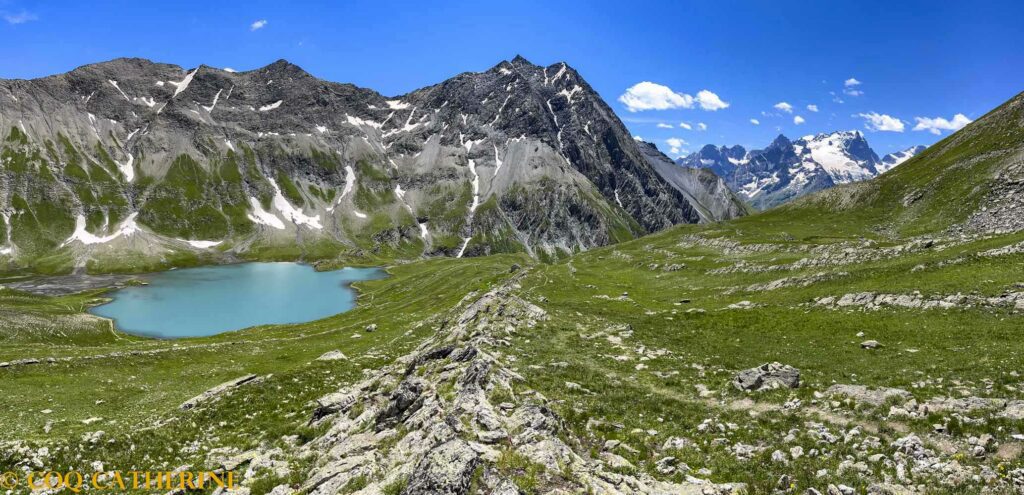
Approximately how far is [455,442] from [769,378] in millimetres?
17011

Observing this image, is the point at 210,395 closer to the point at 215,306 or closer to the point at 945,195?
the point at 945,195

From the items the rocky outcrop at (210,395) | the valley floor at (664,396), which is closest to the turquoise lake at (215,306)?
the valley floor at (664,396)

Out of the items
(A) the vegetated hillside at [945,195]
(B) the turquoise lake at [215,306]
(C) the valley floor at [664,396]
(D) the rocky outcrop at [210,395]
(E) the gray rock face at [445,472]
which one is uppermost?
(A) the vegetated hillside at [945,195]

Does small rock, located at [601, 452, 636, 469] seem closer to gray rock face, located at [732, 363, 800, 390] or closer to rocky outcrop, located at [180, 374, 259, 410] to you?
gray rock face, located at [732, 363, 800, 390]

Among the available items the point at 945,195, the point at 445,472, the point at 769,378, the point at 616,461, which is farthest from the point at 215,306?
the point at 945,195

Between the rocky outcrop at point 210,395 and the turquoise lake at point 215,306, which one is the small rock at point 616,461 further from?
the turquoise lake at point 215,306

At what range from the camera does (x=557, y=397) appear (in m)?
22.8

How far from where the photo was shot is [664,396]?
2377cm

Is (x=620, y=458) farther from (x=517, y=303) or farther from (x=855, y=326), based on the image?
(x=517, y=303)

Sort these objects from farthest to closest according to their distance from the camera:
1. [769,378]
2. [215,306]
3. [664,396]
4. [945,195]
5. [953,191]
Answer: [215,306] < [945,195] < [953,191] < [664,396] < [769,378]

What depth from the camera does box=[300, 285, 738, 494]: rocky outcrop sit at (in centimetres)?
1397

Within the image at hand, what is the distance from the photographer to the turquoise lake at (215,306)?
121 m

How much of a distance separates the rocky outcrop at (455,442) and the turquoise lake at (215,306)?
4410 inches

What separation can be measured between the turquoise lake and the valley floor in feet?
222
